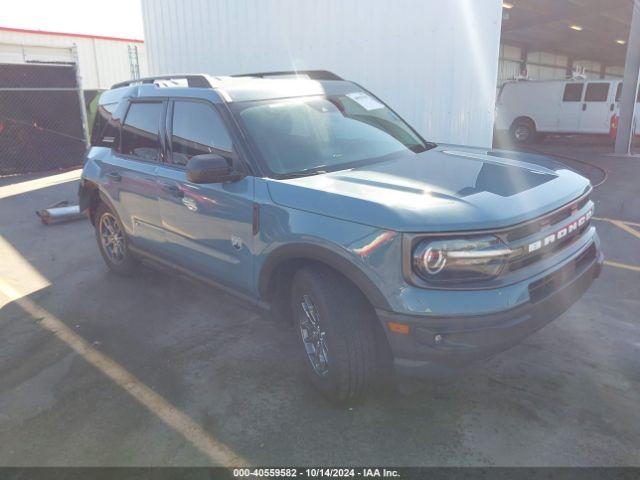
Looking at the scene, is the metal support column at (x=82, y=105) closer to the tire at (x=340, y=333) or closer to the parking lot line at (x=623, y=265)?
the tire at (x=340, y=333)

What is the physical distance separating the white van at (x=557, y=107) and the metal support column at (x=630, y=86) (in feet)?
4.64

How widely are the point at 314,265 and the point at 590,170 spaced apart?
1009 centimetres

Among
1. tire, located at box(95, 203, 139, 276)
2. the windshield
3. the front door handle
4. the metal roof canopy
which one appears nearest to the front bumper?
the windshield

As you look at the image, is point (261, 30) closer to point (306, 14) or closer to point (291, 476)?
point (306, 14)

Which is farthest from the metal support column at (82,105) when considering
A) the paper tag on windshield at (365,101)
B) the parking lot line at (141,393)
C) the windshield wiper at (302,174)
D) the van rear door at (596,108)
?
the van rear door at (596,108)

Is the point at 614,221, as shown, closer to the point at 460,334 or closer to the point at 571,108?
the point at 460,334

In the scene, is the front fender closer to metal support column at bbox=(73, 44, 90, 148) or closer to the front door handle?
the front door handle

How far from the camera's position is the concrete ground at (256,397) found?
2689 mm

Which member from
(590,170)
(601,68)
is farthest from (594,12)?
(601,68)

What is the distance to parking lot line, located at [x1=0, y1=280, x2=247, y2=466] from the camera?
272 centimetres

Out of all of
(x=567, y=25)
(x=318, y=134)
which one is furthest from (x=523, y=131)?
(x=318, y=134)

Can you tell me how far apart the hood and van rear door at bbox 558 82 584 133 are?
44.6 feet

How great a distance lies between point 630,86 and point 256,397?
44.6 feet

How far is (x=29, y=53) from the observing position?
2236 cm
